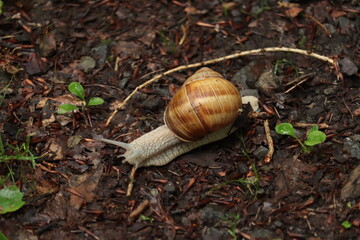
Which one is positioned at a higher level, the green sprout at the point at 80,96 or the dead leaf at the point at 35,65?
the dead leaf at the point at 35,65

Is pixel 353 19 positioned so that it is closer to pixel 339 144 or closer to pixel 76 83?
pixel 339 144

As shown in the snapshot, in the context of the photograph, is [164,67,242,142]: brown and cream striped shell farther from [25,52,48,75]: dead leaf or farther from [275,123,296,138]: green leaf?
[25,52,48,75]: dead leaf

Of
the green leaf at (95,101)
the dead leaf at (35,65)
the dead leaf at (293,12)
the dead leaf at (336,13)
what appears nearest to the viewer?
the green leaf at (95,101)

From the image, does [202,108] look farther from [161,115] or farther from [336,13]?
[336,13]

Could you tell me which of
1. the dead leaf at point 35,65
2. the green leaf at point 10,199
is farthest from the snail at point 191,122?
the dead leaf at point 35,65

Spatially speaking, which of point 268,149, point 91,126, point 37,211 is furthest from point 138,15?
point 37,211

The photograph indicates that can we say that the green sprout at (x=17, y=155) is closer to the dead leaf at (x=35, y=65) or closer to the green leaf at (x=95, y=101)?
the green leaf at (x=95, y=101)
